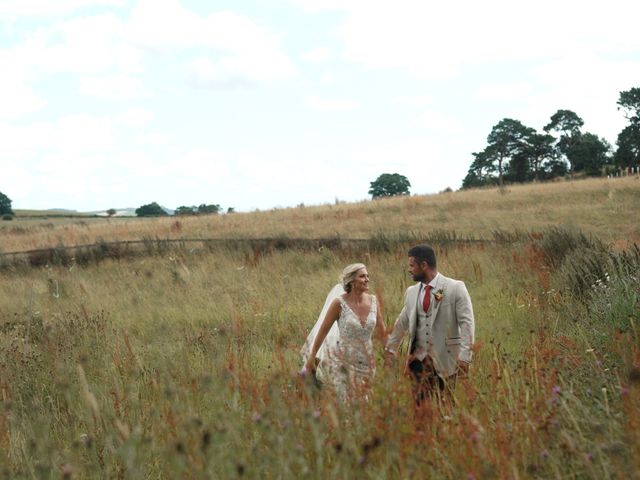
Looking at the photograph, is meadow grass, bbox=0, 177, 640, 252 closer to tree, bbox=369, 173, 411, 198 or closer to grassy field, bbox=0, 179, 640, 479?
grassy field, bbox=0, 179, 640, 479

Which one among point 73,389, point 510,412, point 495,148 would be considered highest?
point 495,148

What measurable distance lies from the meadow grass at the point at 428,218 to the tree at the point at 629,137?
27114 mm

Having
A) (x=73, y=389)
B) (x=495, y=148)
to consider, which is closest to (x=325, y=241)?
(x=73, y=389)

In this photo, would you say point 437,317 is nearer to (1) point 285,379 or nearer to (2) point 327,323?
(2) point 327,323

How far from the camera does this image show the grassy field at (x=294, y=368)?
349 centimetres

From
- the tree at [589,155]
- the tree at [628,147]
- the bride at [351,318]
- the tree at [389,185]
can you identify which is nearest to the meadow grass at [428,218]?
the bride at [351,318]

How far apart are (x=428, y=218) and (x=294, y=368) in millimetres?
21398

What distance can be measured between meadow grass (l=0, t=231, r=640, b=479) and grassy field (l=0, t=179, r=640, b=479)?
3cm

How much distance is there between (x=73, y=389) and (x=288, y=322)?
3.91 metres

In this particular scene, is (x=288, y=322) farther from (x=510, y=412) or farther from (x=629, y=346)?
(x=510, y=412)

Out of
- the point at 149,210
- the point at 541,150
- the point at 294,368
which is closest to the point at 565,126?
the point at 541,150

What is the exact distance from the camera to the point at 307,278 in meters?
14.8

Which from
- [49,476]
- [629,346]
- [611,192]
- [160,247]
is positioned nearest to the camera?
[49,476]

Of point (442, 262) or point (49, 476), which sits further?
point (442, 262)
